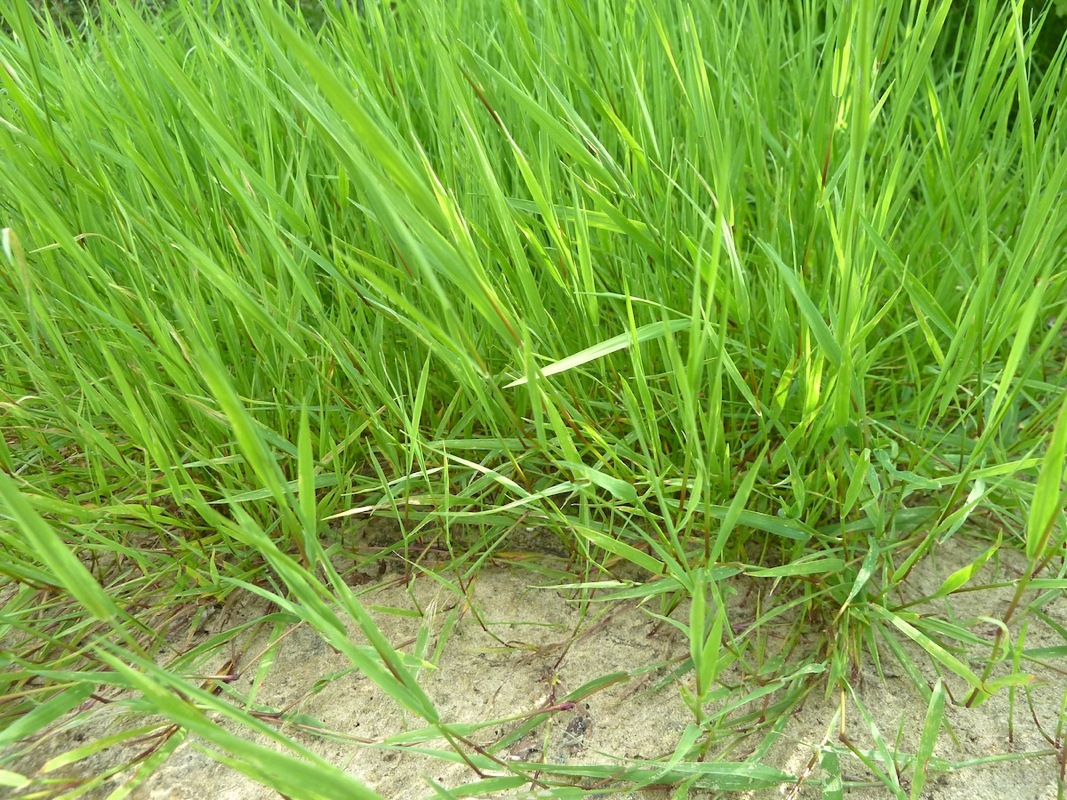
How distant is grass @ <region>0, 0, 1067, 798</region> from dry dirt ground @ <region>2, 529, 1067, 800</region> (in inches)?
0.9

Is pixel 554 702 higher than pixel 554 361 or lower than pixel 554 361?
lower

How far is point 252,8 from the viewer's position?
2.41ft

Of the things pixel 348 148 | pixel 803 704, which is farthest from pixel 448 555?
pixel 348 148

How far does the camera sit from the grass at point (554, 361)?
0.61m

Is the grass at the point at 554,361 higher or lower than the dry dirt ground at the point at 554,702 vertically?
higher

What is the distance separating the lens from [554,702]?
0.70m

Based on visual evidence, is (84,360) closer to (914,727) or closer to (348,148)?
(348,148)

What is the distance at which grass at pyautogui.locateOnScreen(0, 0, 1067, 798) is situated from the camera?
0.61 m

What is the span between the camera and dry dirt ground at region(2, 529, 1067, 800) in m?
0.63

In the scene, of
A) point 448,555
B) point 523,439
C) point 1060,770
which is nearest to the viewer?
point 1060,770

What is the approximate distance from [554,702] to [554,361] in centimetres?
30

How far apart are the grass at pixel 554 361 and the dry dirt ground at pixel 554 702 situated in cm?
2

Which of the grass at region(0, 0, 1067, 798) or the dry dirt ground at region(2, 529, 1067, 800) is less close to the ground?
the grass at region(0, 0, 1067, 798)

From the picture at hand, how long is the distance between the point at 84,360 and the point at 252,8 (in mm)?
433
